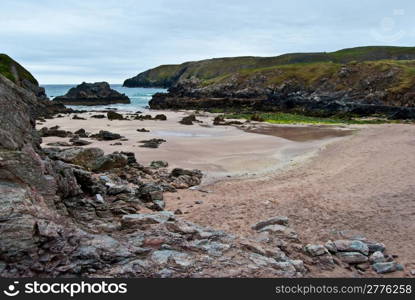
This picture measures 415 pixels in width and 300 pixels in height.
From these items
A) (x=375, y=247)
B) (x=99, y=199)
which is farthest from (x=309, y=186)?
(x=99, y=199)

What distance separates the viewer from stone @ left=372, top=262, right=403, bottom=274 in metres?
9.43

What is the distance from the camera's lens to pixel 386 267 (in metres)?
9.49

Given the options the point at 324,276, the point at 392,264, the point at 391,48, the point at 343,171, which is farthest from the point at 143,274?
the point at 391,48

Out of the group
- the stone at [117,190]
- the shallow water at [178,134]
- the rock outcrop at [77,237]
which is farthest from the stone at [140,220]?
the shallow water at [178,134]

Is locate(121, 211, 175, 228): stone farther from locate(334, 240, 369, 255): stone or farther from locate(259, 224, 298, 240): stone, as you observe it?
locate(334, 240, 369, 255): stone

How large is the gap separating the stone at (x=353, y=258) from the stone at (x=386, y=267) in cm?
37

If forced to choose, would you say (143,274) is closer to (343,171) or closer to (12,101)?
(12,101)

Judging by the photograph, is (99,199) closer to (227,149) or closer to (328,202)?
(328,202)

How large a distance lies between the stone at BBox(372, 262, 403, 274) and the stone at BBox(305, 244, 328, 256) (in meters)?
1.28

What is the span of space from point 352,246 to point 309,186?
7.50 m

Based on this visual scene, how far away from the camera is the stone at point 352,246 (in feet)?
33.8

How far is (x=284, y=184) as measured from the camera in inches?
727

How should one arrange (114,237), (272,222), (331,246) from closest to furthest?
(114,237)
(331,246)
(272,222)

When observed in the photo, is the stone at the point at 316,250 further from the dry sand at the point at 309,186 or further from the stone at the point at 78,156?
the stone at the point at 78,156
